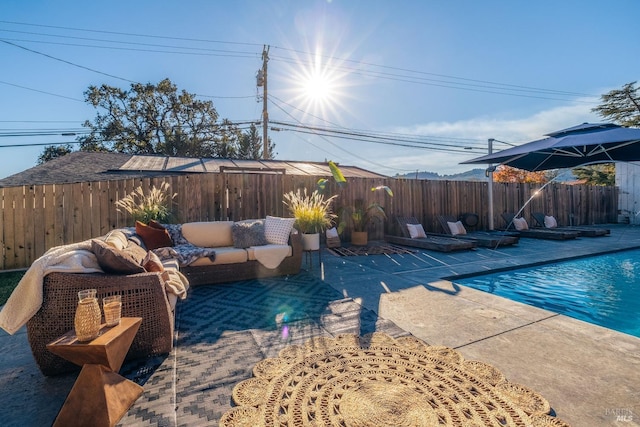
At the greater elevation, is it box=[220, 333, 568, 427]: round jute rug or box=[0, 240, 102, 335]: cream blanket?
box=[0, 240, 102, 335]: cream blanket

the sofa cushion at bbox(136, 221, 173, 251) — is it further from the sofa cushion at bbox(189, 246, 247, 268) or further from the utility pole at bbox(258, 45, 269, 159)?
the utility pole at bbox(258, 45, 269, 159)

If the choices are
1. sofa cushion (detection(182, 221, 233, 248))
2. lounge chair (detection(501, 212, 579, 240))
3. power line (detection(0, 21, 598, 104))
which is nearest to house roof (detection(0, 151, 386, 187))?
sofa cushion (detection(182, 221, 233, 248))

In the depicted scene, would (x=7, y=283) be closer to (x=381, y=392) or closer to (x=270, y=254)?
(x=270, y=254)

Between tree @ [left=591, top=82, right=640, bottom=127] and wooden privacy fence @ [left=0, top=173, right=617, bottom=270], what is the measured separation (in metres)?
14.8

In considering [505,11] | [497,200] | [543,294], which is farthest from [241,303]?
[497,200]

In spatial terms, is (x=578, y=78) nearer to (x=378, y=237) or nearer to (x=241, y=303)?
(x=378, y=237)

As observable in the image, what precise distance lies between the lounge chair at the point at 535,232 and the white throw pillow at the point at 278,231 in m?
7.65

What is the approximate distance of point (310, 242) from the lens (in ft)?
16.4

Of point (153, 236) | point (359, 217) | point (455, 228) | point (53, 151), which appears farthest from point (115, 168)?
point (53, 151)

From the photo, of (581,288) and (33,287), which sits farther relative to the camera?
(581,288)

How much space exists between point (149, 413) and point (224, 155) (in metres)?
20.6

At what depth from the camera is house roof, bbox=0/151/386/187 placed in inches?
299

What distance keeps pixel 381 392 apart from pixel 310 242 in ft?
11.1

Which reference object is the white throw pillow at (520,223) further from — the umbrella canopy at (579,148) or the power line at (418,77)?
the power line at (418,77)
